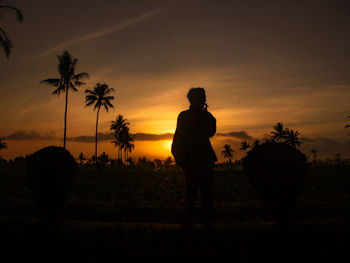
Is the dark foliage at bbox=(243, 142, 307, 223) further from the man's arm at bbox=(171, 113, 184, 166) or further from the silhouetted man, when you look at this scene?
the man's arm at bbox=(171, 113, 184, 166)

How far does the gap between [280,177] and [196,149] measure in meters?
1.11

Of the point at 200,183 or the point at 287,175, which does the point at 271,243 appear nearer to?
the point at 287,175

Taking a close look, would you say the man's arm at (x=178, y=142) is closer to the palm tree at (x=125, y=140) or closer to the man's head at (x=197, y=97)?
the man's head at (x=197, y=97)

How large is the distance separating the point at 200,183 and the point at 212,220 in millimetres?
503

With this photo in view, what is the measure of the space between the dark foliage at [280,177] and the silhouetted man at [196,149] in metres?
0.65

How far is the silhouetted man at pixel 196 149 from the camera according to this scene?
3656 millimetres

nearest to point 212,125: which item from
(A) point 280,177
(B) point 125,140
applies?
(A) point 280,177

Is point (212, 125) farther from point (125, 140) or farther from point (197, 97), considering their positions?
point (125, 140)

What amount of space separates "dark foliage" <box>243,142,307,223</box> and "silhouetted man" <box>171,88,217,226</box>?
65 cm

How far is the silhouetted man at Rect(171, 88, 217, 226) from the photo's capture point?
366 cm

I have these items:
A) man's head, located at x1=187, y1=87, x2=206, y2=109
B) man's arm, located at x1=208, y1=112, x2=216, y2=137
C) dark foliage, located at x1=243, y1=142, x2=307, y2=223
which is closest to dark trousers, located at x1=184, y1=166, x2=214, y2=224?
man's arm, located at x1=208, y1=112, x2=216, y2=137

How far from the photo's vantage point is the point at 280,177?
3285mm

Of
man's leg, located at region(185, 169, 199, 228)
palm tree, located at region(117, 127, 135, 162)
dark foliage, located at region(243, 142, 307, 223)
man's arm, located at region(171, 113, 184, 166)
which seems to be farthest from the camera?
palm tree, located at region(117, 127, 135, 162)

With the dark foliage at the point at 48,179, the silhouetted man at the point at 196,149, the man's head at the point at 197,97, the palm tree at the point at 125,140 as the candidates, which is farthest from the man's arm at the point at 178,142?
the palm tree at the point at 125,140
